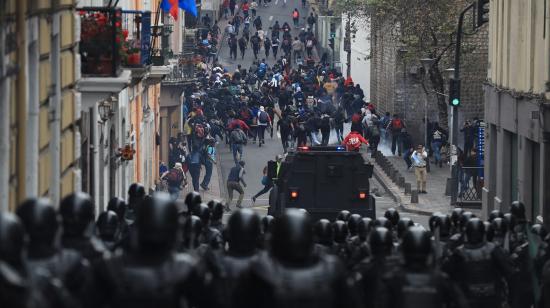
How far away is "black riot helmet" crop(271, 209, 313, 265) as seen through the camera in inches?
389

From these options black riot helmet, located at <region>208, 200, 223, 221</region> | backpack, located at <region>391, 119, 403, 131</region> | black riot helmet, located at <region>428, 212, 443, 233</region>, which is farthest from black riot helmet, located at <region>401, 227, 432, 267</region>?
backpack, located at <region>391, 119, 403, 131</region>

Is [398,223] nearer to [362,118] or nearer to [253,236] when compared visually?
[253,236]

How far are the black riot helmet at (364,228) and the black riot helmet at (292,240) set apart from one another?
7880 millimetres

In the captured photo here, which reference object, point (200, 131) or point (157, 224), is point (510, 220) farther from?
point (200, 131)

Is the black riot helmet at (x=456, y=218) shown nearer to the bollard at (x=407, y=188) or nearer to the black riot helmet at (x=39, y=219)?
the black riot helmet at (x=39, y=219)

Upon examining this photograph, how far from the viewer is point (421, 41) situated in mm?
51156

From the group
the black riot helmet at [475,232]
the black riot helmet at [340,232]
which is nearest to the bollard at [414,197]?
the black riot helmet at [340,232]

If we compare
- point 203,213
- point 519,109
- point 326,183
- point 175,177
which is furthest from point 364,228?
point 175,177

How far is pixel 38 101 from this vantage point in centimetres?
1858

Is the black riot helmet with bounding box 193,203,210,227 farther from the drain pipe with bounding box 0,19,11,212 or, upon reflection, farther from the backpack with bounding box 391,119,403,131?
the backpack with bounding box 391,119,403,131

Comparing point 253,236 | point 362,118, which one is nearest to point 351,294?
point 253,236

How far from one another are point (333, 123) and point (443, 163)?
665cm

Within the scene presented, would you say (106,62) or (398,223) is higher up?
(106,62)

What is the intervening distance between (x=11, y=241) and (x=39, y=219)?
106 cm
